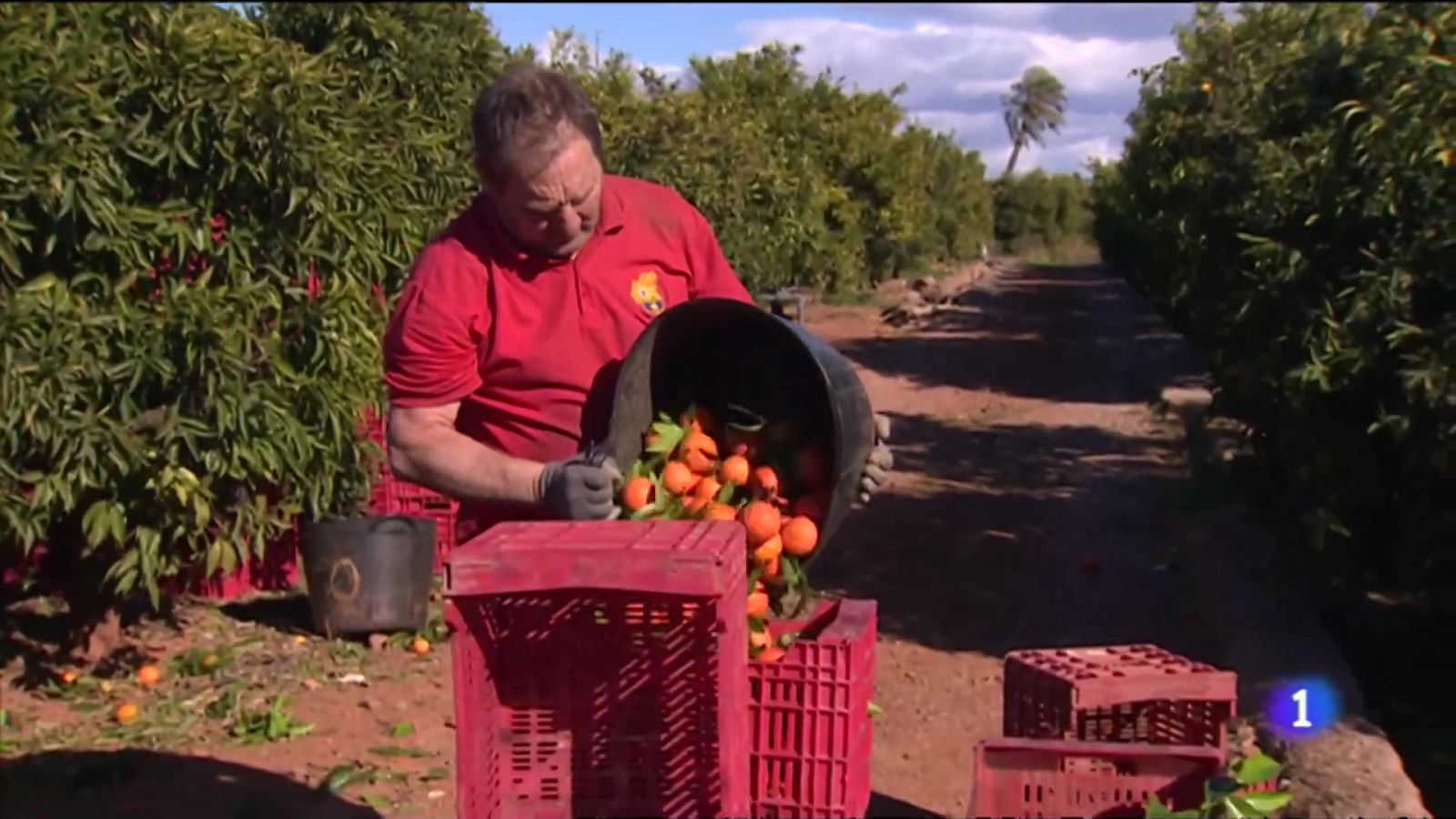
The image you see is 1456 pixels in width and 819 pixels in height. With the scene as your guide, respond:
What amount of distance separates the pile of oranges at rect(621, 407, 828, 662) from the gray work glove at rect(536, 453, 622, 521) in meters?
0.10

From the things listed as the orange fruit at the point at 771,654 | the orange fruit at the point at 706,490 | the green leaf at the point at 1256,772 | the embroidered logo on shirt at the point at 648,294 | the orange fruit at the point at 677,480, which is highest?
the embroidered logo on shirt at the point at 648,294

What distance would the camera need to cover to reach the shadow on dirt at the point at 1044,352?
61.1 ft

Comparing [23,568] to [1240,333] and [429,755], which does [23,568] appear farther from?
[1240,333]

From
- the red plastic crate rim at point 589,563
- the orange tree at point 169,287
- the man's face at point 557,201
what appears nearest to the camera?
the red plastic crate rim at point 589,563

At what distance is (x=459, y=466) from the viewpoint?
300 centimetres

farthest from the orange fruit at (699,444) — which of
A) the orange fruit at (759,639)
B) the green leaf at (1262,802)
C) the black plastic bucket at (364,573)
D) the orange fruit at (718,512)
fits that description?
the black plastic bucket at (364,573)

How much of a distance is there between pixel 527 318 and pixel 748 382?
47 cm

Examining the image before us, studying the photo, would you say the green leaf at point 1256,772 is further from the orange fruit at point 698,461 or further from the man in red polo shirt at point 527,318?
the orange fruit at point 698,461

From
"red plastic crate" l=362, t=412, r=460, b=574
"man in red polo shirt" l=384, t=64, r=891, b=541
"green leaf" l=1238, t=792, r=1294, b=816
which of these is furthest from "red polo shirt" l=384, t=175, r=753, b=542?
"red plastic crate" l=362, t=412, r=460, b=574

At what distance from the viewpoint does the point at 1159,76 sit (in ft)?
44.8

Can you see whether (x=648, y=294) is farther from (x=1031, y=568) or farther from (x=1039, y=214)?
(x=1039, y=214)

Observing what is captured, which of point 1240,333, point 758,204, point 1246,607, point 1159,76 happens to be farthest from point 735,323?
point 758,204

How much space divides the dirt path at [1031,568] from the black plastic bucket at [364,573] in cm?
217

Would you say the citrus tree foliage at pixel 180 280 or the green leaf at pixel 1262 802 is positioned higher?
the citrus tree foliage at pixel 180 280
